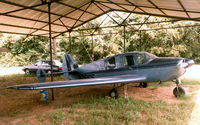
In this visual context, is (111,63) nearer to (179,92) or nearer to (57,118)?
(179,92)

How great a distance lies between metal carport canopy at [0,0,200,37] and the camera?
805 centimetres

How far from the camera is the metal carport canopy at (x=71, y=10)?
8.05 meters

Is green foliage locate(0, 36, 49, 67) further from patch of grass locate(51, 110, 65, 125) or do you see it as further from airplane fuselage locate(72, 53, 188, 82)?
patch of grass locate(51, 110, 65, 125)

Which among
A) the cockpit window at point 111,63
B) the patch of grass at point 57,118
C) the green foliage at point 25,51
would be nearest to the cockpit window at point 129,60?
the cockpit window at point 111,63

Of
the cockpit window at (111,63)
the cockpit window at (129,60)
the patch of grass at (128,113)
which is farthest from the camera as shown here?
the cockpit window at (111,63)

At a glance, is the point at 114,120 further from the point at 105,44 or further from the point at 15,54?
the point at 15,54

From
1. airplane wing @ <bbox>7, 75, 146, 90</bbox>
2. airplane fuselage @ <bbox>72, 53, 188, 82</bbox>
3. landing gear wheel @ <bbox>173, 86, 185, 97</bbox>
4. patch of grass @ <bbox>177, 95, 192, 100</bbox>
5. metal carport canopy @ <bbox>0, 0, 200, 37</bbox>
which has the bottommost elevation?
patch of grass @ <bbox>177, 95, 192, 100</bbox>

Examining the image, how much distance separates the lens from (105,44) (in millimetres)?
28406

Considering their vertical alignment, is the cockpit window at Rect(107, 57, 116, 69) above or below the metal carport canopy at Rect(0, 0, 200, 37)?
below

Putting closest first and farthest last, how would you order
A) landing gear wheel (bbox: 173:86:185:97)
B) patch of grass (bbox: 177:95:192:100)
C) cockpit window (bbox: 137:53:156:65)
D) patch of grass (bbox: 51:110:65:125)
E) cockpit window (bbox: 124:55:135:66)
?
patch of grass (bbox: 51:110:65:125) → patch of grass (bbox: 177:95:192:100) → landing gear wheel (bbox: 173:86:185:97) → cockpit window (bbox: 137:53:156:65) → cockpit window (bbox: 124:55:135:66)

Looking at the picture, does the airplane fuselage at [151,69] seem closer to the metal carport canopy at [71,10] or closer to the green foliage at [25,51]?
the metal carport canopy at [71,10]

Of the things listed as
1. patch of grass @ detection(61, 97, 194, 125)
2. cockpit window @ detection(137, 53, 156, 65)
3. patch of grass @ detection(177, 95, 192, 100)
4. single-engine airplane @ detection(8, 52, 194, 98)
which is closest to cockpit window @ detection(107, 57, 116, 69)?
single-engine airplane @ detection(8, 52, 194, 98)

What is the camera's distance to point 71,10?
1100 centimetres

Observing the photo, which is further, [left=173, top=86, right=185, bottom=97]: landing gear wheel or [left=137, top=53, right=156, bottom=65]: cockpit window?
[left=137, top=53, right=156, bottom=65]: cockpit window
